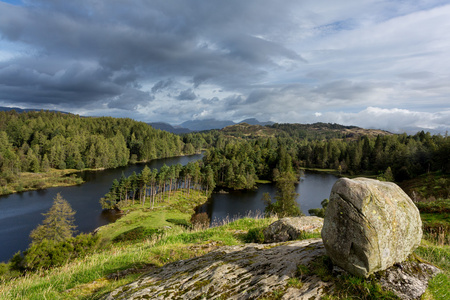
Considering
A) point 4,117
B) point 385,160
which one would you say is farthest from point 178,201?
point 4,117

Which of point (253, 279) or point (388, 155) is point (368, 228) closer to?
point (253, 279)

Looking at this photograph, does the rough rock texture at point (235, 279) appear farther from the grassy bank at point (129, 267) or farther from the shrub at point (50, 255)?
the shrub at point (50, 255)

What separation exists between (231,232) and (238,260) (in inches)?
269

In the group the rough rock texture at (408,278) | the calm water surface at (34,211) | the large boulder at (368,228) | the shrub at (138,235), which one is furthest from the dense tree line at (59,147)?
the rough rock texture at (408,278)

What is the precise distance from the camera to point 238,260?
6305 millimetres

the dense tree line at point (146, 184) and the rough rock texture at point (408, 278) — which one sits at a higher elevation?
the rough rock texture at point (408, 278)

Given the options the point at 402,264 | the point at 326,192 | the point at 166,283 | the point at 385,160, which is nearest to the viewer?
the point at 402,264

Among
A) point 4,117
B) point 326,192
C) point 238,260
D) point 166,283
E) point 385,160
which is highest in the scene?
point 4,117

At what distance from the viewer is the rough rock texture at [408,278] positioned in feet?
13.9

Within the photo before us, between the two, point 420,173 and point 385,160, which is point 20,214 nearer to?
point 420,173

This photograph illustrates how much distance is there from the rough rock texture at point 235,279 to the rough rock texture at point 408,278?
1.23 metres

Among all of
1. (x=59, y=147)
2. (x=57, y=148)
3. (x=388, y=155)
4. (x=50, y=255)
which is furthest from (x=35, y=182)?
(x=388, y=155)

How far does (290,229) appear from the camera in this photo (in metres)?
10.7

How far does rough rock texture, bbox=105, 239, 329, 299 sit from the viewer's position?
4840 millimetres
